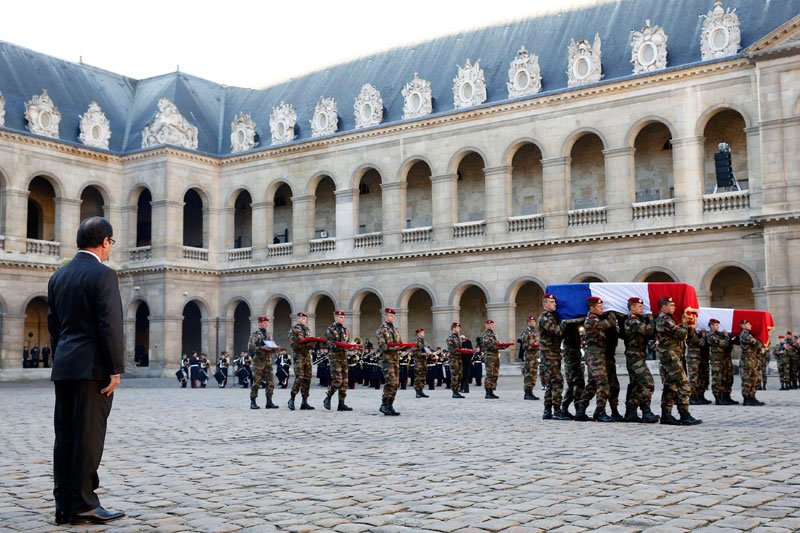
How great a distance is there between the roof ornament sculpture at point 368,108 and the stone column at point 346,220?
293 centimetres

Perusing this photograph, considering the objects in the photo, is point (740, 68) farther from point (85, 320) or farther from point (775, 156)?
point (85, 320)

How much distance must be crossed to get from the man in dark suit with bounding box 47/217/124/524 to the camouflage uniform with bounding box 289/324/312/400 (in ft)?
36.0

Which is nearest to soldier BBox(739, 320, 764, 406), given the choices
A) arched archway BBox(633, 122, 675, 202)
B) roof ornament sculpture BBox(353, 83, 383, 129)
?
arched archway BBox(633, 122, 675, 202)

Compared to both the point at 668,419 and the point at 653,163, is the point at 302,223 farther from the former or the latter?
the point at 668,419

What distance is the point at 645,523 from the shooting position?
5.93m

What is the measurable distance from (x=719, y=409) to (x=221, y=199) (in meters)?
30.0

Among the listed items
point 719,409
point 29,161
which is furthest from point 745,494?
point 29,161

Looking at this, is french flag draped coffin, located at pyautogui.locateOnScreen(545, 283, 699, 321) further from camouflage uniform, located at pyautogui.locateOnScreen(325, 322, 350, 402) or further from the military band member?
the military band member

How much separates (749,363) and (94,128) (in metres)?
32.2

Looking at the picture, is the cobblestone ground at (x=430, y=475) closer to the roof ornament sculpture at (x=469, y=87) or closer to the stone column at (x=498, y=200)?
the stone column at (x=498, y=200)

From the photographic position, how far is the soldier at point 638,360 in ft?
43.9

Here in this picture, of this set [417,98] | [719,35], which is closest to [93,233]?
[719,35]

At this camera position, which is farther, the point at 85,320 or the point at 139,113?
the point at 139,113

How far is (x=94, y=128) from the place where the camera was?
134 ft
